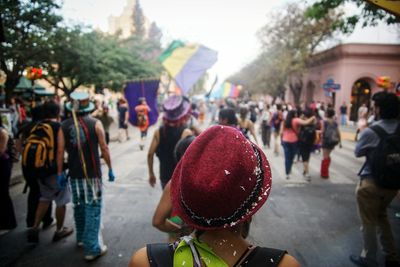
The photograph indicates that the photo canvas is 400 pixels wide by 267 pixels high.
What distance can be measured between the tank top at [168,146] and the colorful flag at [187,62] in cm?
606

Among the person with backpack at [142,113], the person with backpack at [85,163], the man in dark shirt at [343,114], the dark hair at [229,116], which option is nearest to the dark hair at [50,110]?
the person with backpack at [85,163]

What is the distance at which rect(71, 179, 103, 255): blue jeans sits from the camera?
373cm

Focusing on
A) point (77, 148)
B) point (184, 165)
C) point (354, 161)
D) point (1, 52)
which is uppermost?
point (1, 52)

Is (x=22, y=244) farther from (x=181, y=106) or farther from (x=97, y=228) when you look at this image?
(x=181, y=106)

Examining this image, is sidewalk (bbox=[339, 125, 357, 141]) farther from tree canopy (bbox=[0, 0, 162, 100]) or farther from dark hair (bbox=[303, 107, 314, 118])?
tree canopy (bbox=[0, 0, 162, 100])

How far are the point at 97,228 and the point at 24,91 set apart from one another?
18.1 meters

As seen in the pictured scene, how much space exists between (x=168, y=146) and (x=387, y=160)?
2313 mm

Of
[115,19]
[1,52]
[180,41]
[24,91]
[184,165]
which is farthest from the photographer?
[115,19]

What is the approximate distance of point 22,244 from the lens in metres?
4.24

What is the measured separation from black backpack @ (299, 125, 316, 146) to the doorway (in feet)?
75.4

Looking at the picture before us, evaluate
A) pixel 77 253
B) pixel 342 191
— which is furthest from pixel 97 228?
pixel 342 191

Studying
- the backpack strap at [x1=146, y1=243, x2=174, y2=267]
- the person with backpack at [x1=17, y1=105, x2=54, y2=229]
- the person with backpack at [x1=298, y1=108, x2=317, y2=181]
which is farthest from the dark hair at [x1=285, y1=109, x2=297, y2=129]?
the backpack strap at [x1=146, y1=243, x2=174, y2=267]

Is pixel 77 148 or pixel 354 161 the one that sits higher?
pixel 77 148

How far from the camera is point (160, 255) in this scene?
1187 mm
